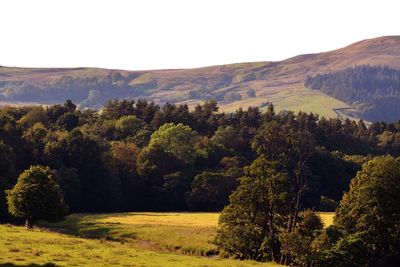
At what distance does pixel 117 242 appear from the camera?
80.5 meters

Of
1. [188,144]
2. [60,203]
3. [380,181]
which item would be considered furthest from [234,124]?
[380,181]

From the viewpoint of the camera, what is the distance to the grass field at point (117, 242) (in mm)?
54406

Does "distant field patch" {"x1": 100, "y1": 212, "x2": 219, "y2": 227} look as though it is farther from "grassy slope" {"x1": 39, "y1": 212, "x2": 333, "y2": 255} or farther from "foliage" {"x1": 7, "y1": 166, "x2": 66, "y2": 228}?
"foliage" {"x1": 7, "y1": 166, "x2": 66, "y2": 228}

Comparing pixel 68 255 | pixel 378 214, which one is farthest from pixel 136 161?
pixel 68 255

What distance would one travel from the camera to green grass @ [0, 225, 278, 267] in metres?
51.5

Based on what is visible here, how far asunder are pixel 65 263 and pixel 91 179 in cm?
7862

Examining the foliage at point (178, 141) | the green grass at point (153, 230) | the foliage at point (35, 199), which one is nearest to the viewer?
the green grass at point (153, 230)

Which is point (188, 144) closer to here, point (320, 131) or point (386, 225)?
point (320, 131)

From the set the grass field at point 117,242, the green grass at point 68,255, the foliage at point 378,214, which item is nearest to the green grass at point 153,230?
the grass field at point 117,242

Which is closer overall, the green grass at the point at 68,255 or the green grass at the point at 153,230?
the green grass at the point at 68,255

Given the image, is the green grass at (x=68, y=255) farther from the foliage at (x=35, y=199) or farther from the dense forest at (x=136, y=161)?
the dense forest at (x=136, y=161)

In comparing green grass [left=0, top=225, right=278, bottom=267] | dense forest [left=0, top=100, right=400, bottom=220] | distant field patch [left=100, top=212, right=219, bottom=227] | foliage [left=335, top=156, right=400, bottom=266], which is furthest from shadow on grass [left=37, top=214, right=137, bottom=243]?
foliage [left=335, top=156, right=400, bottom=266]

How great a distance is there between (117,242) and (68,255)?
995 inches

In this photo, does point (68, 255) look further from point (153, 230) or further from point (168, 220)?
point (168, 220)
